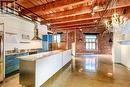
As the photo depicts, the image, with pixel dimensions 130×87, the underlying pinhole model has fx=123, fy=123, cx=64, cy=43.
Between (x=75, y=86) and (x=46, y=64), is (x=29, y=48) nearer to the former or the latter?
(x=46, y=64)

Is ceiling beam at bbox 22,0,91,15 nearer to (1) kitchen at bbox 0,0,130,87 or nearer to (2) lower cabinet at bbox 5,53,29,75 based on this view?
(1) kitchen at bbox 0,0,130,87

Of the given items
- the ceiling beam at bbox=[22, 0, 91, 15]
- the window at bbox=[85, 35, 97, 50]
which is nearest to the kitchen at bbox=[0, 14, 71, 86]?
the ceiling beam at bbox=[22, 0, 91, 15]

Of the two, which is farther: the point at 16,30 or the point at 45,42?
the point at 45,42

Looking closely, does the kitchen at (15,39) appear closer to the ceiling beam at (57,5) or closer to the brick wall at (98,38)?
the ceiling beam at (57,5)

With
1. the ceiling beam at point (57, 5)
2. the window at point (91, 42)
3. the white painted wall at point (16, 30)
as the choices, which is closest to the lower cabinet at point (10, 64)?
the white painted wall at point (16, 30)

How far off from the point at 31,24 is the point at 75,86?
17.8 feet

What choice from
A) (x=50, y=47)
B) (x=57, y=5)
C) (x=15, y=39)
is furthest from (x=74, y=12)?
(x=50, y=47)

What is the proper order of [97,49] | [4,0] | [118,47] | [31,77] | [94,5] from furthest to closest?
[97,49], [118,47], [94,5], [4,0], [31,77]

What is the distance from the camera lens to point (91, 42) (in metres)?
15.1

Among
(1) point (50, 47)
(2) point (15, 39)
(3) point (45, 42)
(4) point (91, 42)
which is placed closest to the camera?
(2) point (15, 39)

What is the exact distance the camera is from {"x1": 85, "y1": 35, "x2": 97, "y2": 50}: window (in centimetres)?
1505

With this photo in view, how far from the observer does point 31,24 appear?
8086mm

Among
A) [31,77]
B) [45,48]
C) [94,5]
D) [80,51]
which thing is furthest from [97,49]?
[31,77]

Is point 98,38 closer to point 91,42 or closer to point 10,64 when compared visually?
point 91,42
